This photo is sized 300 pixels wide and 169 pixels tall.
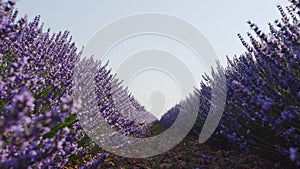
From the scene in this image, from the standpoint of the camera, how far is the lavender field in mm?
1183

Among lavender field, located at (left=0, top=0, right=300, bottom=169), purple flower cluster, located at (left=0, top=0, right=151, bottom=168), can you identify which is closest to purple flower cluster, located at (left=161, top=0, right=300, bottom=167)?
lavender field, located at (left=0, top=0, right=300, bottom=169)

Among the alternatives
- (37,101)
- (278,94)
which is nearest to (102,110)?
(37,101)

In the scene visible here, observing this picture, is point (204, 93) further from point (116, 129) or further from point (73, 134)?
point (73, 134)

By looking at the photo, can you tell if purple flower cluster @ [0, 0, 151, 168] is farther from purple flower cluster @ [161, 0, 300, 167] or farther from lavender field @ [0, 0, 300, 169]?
purple flower cluster @ [161, 0, 300, 167]

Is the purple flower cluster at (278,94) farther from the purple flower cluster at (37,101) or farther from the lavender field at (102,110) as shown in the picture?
the purple flower cluster at (37,101)

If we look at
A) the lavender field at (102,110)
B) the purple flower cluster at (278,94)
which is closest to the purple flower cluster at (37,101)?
the lavender field at (102,110)

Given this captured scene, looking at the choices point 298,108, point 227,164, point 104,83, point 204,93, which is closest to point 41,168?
point 298,108

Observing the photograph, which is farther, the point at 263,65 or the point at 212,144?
the point at 212,144

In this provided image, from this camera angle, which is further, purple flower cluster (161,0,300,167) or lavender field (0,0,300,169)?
purple flower cluster (161,0,300,167)

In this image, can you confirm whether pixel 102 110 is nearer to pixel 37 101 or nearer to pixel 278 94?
pixel 37 101

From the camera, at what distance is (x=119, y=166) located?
312 centimetres

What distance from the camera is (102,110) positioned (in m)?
2.95

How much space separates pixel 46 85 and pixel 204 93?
2.33 metres

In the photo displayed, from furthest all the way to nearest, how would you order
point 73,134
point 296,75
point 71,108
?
point 296,75
point 73,134
point 71,108
